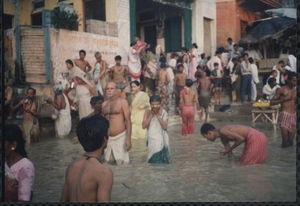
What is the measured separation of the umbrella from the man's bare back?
201 inches

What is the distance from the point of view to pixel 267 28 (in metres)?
6.96

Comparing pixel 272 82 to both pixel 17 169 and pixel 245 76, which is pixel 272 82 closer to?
pixel 245 76

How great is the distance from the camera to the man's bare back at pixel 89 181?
2314 millimetres

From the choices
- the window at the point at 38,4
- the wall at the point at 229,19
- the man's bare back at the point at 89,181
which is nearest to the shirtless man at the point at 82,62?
the window at the point at 38,4

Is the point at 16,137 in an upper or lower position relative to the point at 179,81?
lower

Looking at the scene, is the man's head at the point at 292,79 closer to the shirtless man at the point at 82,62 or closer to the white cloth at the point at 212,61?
the white cloth at the point at 212,61

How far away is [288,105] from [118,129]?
2.72m

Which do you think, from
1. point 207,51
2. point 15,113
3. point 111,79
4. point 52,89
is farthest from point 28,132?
point 207,51

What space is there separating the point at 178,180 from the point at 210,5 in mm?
5409

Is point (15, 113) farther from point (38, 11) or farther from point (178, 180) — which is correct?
point (178, 180)

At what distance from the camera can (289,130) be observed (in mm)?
5965

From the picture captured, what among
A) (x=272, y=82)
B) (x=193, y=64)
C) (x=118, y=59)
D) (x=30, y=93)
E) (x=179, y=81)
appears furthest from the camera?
(x=193, y=64)

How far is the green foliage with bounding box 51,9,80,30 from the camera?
700cm

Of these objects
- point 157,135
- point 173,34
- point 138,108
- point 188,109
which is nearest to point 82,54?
point 138,108
